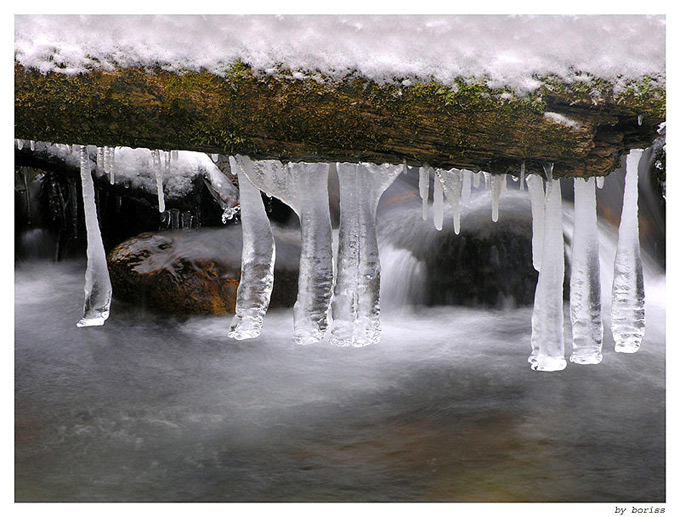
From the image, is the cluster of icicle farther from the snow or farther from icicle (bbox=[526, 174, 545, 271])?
the snow

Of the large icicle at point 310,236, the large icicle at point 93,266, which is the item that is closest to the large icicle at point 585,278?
the large icicle at point 310,236

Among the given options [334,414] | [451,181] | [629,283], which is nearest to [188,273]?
[334,414]

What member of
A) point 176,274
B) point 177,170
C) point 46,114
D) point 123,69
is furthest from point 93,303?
point 123,69

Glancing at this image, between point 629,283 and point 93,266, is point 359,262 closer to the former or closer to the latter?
point 629,283

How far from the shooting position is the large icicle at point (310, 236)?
8.56 ft

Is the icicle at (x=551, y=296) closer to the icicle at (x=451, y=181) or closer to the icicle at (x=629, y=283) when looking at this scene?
the icicle at (x=629, y=283)

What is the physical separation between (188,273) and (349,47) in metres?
3.34

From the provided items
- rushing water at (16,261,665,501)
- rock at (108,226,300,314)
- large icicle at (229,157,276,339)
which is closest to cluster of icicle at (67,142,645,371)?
large icicle at (229,157,276,339)

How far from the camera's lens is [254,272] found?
9.59 feet

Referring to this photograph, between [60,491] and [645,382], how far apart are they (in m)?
2.96

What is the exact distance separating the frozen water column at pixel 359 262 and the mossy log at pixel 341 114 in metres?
0.59

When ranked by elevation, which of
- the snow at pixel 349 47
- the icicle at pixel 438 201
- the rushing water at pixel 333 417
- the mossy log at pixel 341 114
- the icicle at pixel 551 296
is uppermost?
the snow at pixel 349 47

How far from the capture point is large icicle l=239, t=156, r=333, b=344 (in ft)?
8.56

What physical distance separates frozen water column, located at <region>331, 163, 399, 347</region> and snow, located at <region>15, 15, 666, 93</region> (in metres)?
0.82
